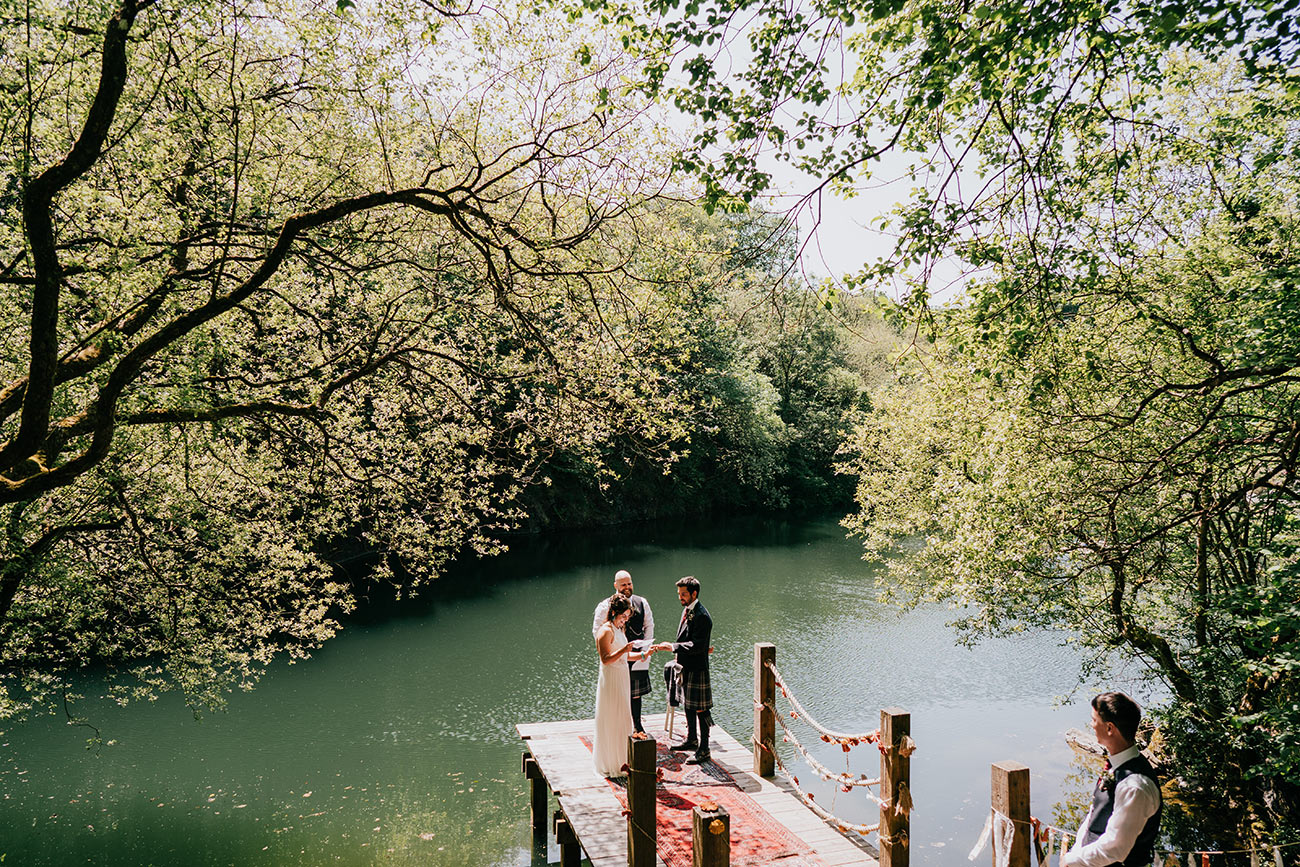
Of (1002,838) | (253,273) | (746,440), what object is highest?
(253,273)

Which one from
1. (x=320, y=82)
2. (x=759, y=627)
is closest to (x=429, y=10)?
(x=320, y=82)

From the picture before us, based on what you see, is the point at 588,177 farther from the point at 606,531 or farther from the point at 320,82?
the point at 606,531

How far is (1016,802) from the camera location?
4.44 metres

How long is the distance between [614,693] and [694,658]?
880 mm

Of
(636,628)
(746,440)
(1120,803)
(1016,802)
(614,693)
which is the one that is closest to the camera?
(1120,803)

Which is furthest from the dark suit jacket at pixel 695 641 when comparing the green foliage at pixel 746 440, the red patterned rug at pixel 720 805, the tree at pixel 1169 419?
the green foliage at pixel 746 440

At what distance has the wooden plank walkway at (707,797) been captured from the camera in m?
6.50

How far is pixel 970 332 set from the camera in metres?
7.11

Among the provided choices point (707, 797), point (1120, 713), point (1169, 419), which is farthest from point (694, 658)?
point (1169, 419)

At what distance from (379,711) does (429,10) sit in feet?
39.2

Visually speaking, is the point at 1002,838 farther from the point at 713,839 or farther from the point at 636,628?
the point at 636,628

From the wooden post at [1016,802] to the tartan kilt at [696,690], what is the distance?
3969 millimetres

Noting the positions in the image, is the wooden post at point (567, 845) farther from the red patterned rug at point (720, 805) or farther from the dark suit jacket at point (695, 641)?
the dark suit jacket at point (695, 641)

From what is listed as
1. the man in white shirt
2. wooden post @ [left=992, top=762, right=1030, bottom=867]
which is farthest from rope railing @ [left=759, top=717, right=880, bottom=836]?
the man in white shirt
